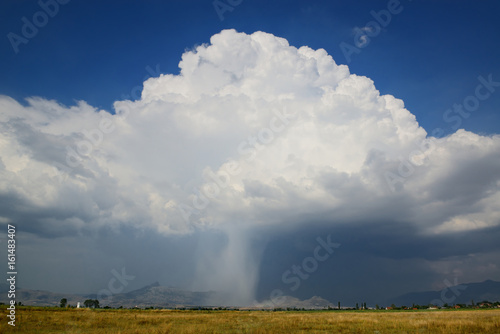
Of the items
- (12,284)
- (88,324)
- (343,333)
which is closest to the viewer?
(343,333)

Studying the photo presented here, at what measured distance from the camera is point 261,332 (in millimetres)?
28031

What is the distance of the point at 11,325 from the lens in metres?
33.8

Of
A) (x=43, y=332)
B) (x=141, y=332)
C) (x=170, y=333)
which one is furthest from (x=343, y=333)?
(x=43, y=332)

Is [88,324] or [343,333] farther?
[88,324]

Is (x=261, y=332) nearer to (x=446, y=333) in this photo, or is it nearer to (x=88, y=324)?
(x=446, y=333)

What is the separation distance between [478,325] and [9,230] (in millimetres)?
47625

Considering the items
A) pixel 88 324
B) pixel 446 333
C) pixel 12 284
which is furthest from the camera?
pixel 88 324

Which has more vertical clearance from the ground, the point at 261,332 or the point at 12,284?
the point at 12,284

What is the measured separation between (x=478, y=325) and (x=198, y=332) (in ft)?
93.4

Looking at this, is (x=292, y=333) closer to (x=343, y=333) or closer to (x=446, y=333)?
(x=343, y=333)

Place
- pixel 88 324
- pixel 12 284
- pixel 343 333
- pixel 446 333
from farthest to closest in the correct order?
pixel 88 324
pixel 12 284
pixel 343 333
pixel 446 333

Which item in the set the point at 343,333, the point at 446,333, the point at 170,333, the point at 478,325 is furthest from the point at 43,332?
the point at 478,325

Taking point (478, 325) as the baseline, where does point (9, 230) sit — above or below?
above

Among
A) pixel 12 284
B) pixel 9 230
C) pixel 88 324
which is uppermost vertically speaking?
pixel 9 230
